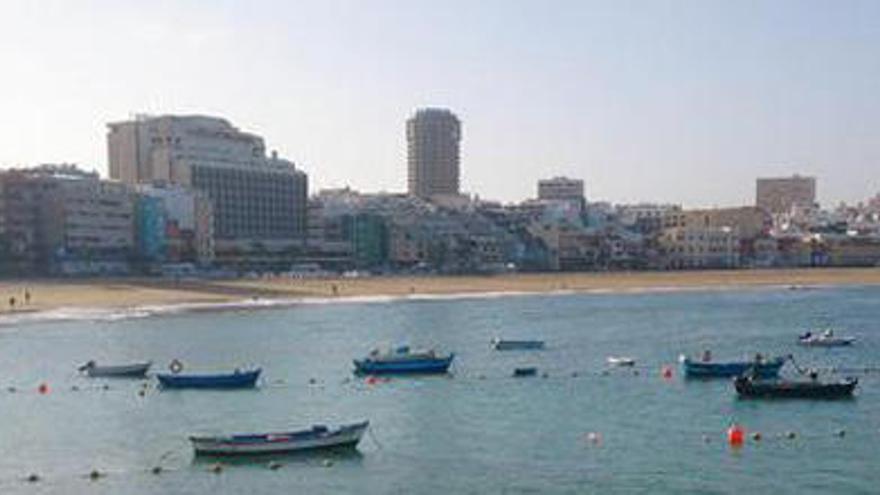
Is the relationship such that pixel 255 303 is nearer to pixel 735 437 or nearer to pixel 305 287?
pixel 305 287

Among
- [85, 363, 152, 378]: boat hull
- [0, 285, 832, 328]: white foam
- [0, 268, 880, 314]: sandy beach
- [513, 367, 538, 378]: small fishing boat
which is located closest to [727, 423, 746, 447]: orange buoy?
[513, 367, 538, 378]: small fishing boat

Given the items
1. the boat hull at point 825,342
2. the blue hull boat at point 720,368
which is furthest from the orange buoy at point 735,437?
the boat hull at point 825,342

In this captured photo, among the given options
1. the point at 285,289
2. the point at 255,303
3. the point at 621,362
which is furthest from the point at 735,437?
the point at 285,289

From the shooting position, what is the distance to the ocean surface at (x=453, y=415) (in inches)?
1788

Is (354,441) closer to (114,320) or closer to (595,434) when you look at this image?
(595,434)

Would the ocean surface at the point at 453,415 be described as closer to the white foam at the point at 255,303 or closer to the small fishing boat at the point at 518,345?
the small fishing boat at the point at 518,345

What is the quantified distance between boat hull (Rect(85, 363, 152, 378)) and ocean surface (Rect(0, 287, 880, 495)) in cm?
102

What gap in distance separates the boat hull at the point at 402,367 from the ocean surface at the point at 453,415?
61.6 inches

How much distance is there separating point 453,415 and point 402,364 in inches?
661

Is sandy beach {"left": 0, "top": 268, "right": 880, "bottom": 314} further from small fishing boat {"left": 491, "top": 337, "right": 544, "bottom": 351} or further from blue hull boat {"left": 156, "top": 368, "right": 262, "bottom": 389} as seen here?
blue hull boat {"left": 156, "top": 368, "right": 262, "bottom": 389}

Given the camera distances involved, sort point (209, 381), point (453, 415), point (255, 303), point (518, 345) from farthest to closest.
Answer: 1. point (255, 303)
2. point (518, 345)
3. point (209, 381)
4. point (453, 415)

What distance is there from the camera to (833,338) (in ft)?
306

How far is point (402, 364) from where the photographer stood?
2987 inches

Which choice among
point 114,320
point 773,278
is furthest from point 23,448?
point 773,278
